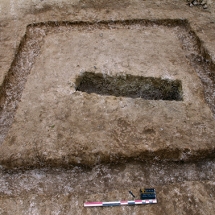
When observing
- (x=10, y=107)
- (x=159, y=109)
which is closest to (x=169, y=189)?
(x=159, y=109)

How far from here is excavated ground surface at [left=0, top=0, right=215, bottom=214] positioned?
2674 mm

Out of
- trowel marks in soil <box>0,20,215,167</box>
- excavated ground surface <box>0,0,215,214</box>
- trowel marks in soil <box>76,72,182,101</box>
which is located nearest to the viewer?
excavated ground surface <box>0,0,215,214</box>

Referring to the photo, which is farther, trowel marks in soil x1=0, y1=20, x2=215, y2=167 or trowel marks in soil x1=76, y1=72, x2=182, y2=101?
trowel marks in soil x1=76, y1=72, x2=182, y2=101

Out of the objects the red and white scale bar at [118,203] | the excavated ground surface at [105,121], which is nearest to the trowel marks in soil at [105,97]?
the excavated ground surface at [105,121]

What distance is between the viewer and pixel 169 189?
2.65 metres

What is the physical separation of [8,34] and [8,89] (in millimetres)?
1495

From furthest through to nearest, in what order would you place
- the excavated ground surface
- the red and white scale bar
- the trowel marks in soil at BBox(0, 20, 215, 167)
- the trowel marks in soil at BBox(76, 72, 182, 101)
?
the trowel marks in soil at BBox(76, 72, 182, 101) < the trowel marks in soil at BBox(0, 20, 215, 167) < the excavated ground surface < the red and white scale bar

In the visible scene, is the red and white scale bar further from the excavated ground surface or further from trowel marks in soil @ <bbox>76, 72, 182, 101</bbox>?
trowel marks in soil @ <bbox>76, 72, 182, 101</bbox>

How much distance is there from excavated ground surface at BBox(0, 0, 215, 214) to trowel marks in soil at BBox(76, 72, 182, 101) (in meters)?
0.02

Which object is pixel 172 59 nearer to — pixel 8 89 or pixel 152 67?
pixel 152 67

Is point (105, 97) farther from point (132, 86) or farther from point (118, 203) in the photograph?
point (118, 203)

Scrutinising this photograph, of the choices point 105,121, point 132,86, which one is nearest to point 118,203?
point 105,121

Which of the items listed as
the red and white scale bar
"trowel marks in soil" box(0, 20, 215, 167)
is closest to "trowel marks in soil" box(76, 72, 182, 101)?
"trowel marks in soil" box(0, 20, 215, 167)

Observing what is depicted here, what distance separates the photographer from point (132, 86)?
156 inches
